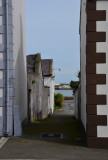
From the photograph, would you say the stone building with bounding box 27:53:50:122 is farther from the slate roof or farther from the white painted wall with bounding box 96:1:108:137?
the slate roof

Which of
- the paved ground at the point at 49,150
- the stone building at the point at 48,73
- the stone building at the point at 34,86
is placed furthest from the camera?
the stone building at the point at 48,73

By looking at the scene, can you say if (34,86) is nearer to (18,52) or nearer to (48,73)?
(18,52)

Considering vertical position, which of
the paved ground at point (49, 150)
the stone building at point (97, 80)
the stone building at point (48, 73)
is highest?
the stone building at point (48, 73)

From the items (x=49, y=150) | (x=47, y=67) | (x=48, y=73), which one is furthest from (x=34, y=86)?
(x=47, y=67)

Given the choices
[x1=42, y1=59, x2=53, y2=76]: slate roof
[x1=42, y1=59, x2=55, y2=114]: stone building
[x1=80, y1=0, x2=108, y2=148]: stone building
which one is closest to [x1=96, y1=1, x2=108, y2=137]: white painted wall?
[x1=80, y1=0, x2=108, y2=148]: stone building

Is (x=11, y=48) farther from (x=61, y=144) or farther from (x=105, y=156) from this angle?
(x=105, y=156)

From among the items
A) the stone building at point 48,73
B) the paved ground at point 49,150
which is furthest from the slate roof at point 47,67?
the paved ground at point 49,150

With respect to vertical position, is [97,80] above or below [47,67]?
below

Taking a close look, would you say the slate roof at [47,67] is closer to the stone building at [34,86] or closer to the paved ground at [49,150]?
the stone building at [34,86]

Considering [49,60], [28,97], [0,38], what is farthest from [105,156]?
[49,60]

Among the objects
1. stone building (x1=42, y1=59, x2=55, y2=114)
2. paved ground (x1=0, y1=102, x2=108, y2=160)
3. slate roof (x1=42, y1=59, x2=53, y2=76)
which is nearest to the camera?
paved ground (x1=0, y1=102, x2=108, y2=160)

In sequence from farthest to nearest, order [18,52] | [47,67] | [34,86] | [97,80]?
[47,67] → [34,86] → [18,52] → [97,80]

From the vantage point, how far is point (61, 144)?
10.8m

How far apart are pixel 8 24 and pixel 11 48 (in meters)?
0.80
